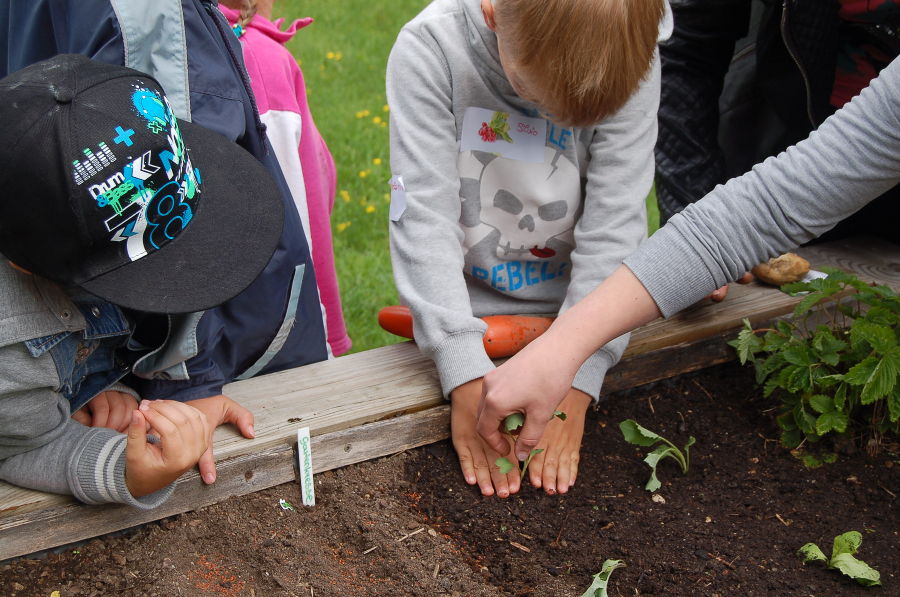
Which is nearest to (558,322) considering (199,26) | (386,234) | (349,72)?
(199,26)

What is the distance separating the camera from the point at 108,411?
1776mm

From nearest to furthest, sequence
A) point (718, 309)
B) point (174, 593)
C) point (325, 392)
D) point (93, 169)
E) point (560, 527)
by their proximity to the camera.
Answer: point (93, 169) → point (174, 593) → point (560, 527) → point (325, 392) → point (718, 309)

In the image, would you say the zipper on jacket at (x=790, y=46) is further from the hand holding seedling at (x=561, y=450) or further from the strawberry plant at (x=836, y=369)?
the hand holding seedling at (x=561, y=450)

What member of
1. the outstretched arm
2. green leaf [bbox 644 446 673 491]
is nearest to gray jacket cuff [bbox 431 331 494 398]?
the outstretched arm

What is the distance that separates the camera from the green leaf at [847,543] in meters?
1.65

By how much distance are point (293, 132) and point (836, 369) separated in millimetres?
1415

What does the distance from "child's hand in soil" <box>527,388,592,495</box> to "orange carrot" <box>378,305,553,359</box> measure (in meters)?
0.22

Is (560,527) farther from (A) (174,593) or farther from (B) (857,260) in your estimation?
(B) (857,260)

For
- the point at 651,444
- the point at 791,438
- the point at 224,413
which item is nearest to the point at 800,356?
the point at 791,438

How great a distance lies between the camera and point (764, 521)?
180cm

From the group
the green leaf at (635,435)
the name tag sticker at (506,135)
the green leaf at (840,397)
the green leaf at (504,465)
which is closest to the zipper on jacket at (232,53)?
the name tag sticker at (506,135)

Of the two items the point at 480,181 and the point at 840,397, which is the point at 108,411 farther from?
the point at 840,397

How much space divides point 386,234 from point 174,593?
2.47m

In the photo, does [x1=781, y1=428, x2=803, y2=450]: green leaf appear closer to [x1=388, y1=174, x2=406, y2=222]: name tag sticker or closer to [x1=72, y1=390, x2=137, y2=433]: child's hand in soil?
[x1=388, y1=174, x2=406, y2=222]: name tag sticker
